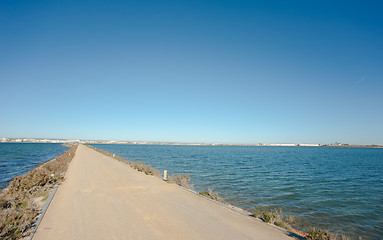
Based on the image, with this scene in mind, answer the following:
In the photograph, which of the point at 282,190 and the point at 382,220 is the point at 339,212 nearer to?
the point at 382,220

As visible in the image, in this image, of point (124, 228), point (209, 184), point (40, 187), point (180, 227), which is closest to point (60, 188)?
point (40, 187)

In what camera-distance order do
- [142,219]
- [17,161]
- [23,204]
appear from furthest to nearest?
[17,161] < [23,204] < [142,219]

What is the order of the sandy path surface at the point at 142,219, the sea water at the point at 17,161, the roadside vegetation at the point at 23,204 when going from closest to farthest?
the roadside vegetation at the point at 23,204
the sandy path surface at the point at 142,219
the sea water at the point at 17,161

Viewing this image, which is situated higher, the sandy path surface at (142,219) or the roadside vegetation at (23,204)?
the roadside vegetation at (23,204)

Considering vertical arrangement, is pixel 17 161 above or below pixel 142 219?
below

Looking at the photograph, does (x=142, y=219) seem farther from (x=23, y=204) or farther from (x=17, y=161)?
(x=17, y=161)

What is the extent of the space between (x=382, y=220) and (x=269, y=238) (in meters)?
8.93

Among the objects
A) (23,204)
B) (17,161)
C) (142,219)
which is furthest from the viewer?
(17,161)

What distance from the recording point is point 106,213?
8102mm

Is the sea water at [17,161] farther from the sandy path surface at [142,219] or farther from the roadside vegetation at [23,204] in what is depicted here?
the sandy path surface at [142,219]

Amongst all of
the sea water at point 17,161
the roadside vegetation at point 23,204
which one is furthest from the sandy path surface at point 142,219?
the sea water at point 17,161

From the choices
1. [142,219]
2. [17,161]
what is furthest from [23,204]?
[17,161]

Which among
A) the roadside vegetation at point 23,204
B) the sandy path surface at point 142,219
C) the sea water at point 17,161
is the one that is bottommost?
the sea water at point 17,161

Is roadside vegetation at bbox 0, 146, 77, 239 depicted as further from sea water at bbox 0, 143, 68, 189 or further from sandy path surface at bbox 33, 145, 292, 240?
sea water at bbox 0, 143, 68, 189
